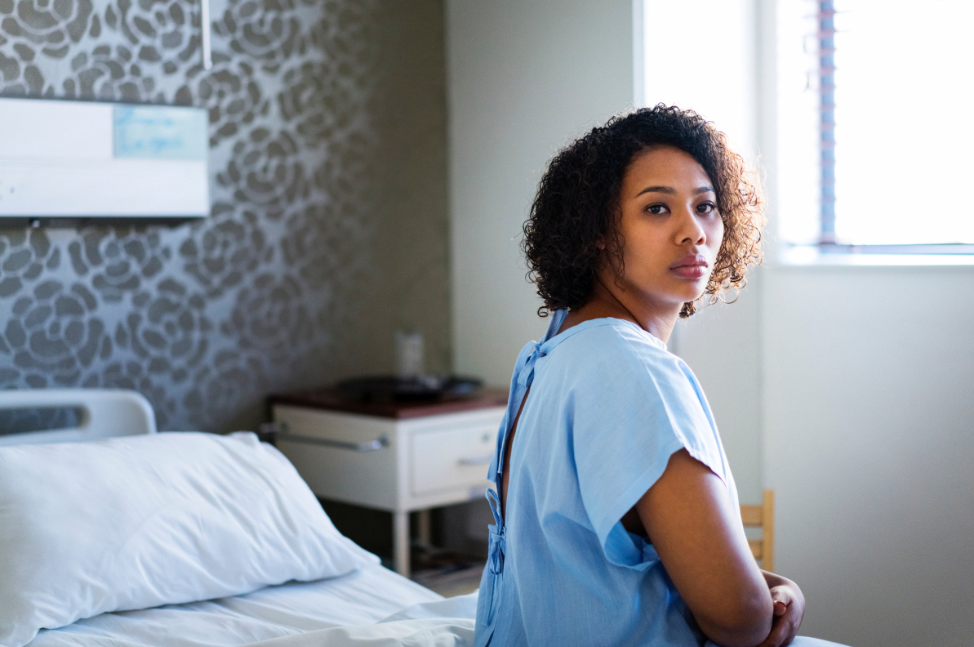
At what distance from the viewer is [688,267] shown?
1193 millimetres

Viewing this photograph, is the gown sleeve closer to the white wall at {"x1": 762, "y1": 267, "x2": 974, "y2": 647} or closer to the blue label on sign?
the white wall at {"x1": 762, "y1": 267, "x2": 974, "y2": 647}

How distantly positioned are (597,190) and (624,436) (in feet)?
1.15

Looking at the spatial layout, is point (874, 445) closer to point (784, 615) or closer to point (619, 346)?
point (784, 615)

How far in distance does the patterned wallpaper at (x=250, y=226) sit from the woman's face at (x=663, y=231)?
152cm

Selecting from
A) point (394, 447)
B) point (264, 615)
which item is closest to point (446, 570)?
point (394, 447)

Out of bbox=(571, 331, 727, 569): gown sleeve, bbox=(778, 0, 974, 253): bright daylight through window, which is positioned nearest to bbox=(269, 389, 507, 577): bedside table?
bbox=(778, 0, 974, 253): bright daylight through window

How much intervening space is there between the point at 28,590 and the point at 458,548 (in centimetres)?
155

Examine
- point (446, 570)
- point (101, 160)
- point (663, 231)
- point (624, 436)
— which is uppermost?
point (101, 160)

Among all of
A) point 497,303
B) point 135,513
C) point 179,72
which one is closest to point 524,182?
point 497,303

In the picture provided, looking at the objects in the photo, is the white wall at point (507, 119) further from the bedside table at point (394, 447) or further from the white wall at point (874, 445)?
the white wall at point (874, 445)

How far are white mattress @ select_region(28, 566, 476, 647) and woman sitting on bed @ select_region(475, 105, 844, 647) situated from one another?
0.48 m

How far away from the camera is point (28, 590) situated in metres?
1.55

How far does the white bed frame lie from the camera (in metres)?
2.06

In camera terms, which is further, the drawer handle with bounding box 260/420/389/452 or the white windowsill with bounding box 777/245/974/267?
the drawer handle with bounding box 260/420/389/452
